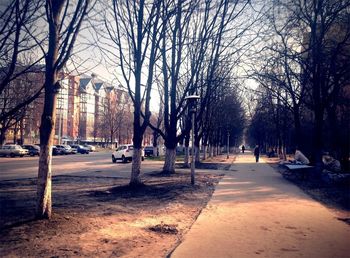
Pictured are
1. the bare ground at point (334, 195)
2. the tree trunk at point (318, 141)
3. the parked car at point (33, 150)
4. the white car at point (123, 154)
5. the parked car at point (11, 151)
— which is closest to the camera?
the bare ground at point (334, 195)

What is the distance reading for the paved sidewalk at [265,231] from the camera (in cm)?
545

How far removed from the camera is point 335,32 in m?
18.7

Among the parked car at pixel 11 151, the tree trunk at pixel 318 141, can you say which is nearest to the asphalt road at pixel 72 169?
the tree trunk at pixel 318 141

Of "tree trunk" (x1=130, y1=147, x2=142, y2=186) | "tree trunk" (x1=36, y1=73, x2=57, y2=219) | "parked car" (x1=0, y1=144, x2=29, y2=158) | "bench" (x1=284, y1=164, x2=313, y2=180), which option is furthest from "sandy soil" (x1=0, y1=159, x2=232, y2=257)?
"parked car" (x1=0, y1=144, x2=29, y2=158)

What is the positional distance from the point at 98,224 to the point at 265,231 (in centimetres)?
337

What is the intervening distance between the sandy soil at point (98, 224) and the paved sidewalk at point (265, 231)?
1.43 feet

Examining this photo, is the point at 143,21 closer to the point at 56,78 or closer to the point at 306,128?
the point at 56,78

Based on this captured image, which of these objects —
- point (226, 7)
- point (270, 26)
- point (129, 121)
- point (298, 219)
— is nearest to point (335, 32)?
point (270, 26)

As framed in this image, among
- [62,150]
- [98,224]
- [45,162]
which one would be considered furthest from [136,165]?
[62,150]

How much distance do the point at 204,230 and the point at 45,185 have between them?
10.8ft

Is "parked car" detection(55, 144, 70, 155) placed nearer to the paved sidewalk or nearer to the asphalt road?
the asphalt road

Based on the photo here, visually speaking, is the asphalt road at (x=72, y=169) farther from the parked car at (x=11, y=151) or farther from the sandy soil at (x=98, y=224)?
the parked car at (x=11, y=151)

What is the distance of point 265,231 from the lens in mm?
6812

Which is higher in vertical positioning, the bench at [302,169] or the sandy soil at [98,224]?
the bench at [302,169]
